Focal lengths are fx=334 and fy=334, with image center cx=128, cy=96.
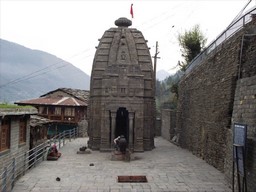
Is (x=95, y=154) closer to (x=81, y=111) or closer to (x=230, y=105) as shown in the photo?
(x=230, y=105)

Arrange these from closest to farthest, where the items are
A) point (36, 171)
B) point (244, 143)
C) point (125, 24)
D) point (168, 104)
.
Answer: point (244, 143), point (36, 171), point (125, 24), point (168, 104)

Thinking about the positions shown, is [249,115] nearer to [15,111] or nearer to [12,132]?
[15,111]

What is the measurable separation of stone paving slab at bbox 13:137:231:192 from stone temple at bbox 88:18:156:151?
267 centimetres

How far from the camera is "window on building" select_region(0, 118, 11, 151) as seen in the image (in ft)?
41.4

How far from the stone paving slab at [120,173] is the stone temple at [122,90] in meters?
2.67

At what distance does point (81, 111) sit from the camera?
35375 millimetres

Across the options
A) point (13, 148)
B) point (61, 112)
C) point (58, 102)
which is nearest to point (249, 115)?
point (13, 148)

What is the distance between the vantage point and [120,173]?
13914mm

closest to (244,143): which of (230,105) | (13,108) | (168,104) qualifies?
(230,105)

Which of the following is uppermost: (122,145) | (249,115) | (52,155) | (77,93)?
(77,93)

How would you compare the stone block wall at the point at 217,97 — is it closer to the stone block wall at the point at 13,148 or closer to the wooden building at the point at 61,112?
the stone block wall at the point at 13,148

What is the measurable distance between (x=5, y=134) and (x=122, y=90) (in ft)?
31.4

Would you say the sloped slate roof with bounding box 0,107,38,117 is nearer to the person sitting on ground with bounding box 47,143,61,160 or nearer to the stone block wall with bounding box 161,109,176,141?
the person sitting on ground with bounding box 47,143,61,160

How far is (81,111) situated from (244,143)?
27196mm
